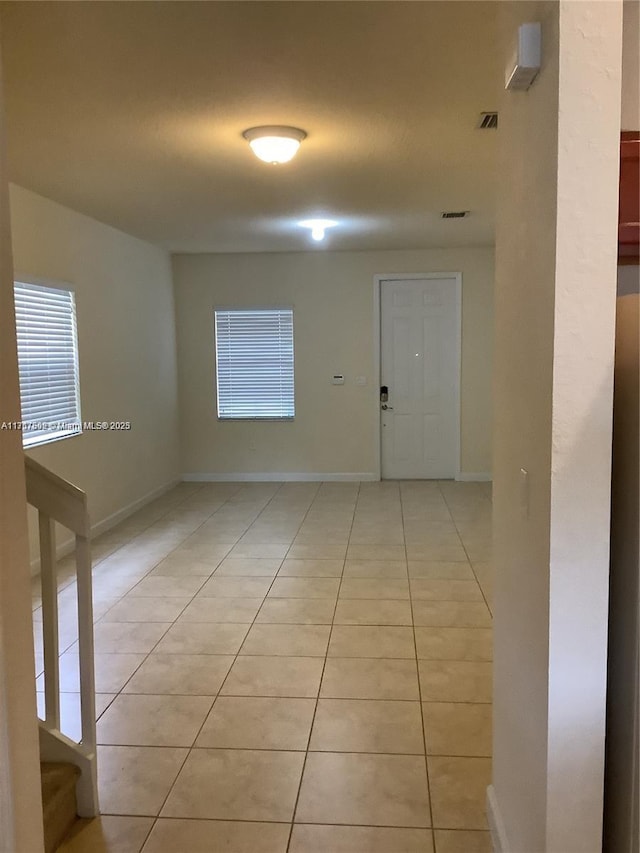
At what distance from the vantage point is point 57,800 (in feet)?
7.07

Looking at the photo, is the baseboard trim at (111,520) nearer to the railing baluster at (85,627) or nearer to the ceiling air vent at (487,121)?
the railing baluster at (85,627)

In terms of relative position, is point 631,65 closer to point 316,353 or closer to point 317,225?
point 317,225

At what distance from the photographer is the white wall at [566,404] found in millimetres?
1346

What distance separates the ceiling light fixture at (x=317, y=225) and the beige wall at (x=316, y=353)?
1.43m

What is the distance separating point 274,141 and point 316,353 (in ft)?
14.3

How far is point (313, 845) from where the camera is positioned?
6.94ft

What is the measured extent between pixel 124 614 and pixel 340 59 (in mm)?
3118

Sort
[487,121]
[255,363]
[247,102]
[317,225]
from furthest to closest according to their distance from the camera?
[255,363], [317,225], [487,121], [247,102]

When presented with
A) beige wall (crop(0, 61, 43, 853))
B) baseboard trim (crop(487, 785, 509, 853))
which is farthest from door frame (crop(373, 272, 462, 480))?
beige wall (crop(0, 61, 43, 853))

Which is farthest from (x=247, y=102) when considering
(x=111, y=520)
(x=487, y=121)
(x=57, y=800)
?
(x=111, y=520)

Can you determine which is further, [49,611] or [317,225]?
[317,225]

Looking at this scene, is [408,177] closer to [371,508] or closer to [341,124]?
[341,124]

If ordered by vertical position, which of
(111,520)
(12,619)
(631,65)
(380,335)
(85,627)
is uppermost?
(631,65)

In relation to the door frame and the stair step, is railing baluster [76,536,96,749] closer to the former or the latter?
the stair step
